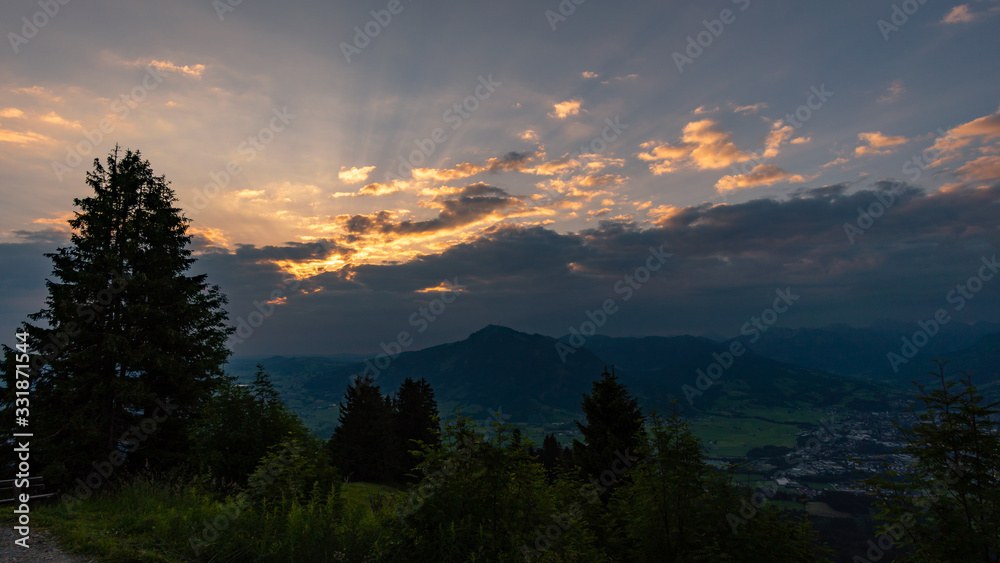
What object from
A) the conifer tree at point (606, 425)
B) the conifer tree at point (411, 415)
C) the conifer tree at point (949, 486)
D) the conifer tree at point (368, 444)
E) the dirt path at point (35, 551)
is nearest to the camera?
the conifer tree at point (949, 486)

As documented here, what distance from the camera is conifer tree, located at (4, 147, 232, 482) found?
1761 centimetres

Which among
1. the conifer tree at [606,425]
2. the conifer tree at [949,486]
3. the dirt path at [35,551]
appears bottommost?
the conifer tree at [606,425]

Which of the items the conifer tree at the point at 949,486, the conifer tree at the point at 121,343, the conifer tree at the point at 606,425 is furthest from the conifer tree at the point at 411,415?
the conifer tree at the point at 949,486

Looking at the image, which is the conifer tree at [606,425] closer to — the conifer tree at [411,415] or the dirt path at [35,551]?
→ the dirt path at [35,551]

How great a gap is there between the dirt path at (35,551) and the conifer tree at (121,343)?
967 centimetres

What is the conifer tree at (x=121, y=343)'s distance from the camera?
17609 millimetres

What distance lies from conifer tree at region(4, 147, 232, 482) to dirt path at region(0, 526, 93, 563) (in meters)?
9.67

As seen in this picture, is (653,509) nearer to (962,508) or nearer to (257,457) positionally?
(962,508)

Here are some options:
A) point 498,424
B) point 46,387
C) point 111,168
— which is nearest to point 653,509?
point 498,424

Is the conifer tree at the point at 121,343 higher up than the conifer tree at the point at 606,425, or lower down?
higher up

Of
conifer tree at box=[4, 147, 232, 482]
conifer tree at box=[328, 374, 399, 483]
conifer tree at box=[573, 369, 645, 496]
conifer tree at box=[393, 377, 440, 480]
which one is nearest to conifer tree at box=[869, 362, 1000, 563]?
conifer tree at box=[573, 369, 645, 496]

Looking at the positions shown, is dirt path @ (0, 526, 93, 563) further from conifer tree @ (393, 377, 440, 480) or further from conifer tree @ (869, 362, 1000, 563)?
conifer tree @ (393, 377, 440, 480)

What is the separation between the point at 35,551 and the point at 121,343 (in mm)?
12765

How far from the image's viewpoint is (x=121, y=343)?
18344mm
